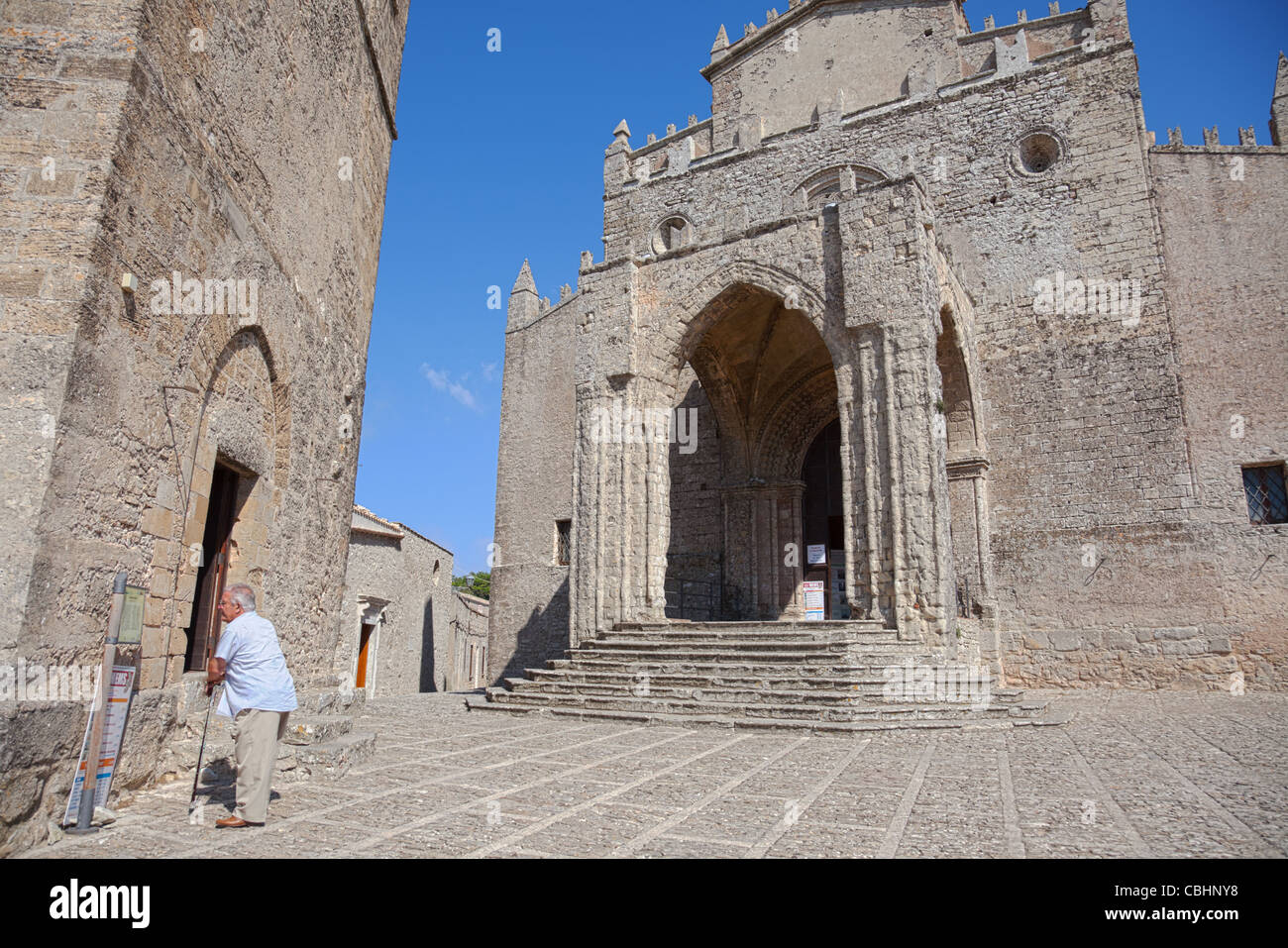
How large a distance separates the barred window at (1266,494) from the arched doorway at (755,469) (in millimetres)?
6833

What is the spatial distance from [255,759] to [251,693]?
12.7 inches

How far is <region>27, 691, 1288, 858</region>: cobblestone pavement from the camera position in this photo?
3.32m

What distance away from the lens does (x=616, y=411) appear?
1250 cm

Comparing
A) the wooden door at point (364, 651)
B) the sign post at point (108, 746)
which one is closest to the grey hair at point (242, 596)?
the sign post at point (108, 746)

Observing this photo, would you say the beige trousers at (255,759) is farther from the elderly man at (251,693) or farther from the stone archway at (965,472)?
the stone archway at (965,472)

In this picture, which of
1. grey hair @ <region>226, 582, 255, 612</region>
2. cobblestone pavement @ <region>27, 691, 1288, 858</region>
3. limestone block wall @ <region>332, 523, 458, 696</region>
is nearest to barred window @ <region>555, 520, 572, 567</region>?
limestone block wall @ <region>332, 523, 458, 696</region>

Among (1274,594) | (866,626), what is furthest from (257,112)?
(1274,594)

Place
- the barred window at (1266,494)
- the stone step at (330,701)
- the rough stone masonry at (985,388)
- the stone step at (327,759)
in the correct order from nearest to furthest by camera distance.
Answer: the stone step at (327,759)
the stone step at (330,701)
the rough stone masonry at (985,388)
the barred window at (1266,494)

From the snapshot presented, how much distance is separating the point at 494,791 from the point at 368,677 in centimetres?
1469

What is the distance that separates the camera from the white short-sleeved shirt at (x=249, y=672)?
388 centimetres

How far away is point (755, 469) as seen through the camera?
1564cm
